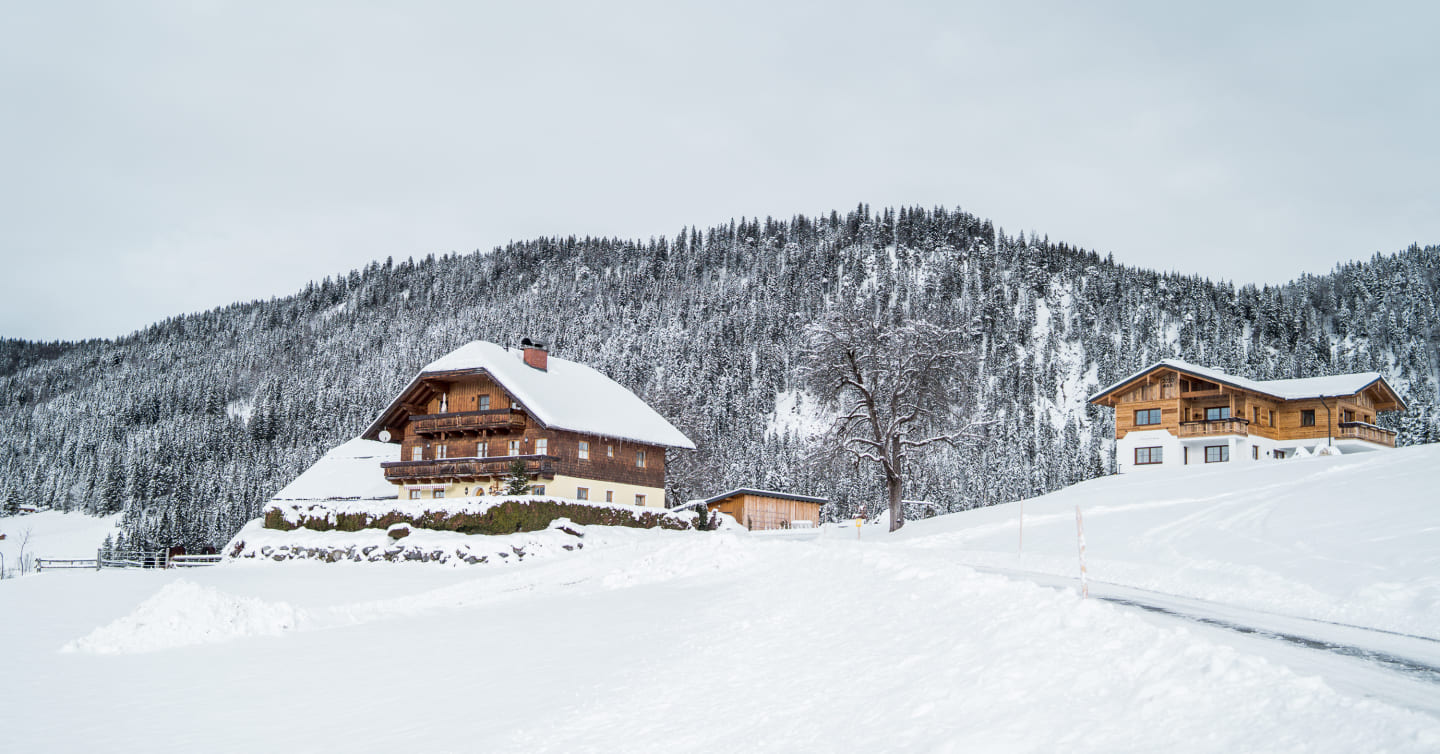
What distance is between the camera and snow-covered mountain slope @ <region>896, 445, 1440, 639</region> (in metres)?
18.5

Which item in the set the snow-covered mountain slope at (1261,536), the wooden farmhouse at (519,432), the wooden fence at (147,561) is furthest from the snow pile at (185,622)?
the wooden fence at (147,561)

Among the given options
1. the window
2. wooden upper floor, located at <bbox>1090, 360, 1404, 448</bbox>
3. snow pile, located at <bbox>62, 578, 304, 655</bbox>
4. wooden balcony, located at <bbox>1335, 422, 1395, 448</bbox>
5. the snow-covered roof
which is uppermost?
wooden upper floor, located at <bbox>1090, 360, 1404, 448</bbox>

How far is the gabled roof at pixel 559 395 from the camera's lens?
174 ft

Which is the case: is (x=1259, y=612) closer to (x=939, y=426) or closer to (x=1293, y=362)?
(x=939, y=426)

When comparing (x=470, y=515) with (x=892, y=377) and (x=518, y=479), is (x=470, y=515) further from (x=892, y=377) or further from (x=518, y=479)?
(x=892, y=377)

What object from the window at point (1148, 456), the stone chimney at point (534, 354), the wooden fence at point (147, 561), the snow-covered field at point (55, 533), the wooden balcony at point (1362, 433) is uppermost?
the stone chimney at point (534, 354)

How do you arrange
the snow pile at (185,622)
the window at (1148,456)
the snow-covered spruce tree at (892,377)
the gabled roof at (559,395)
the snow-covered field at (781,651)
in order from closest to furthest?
the snow-covered field at (781,651), the snow pile at (185,622), the snow-covered spruce tree at (892,377), the gabled roof at (559,395), the window at (1148,456)

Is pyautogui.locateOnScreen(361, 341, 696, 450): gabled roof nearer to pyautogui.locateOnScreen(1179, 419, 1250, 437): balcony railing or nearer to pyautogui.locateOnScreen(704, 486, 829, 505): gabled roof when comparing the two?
pyautogui.locateOnScreen(704, 486, 829, 505): gabled roof

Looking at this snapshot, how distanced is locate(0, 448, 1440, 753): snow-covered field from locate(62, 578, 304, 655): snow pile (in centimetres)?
7

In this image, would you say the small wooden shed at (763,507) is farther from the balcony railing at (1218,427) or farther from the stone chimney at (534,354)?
the balcony railing at (1218,427)

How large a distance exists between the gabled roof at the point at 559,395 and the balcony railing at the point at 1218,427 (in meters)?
32.4

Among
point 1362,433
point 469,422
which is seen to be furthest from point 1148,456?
point 469,422

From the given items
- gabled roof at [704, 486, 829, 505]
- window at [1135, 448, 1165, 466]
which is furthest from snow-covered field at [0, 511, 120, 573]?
window at [1135, 448, 1165, 466]

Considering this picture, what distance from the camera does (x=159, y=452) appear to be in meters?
161
